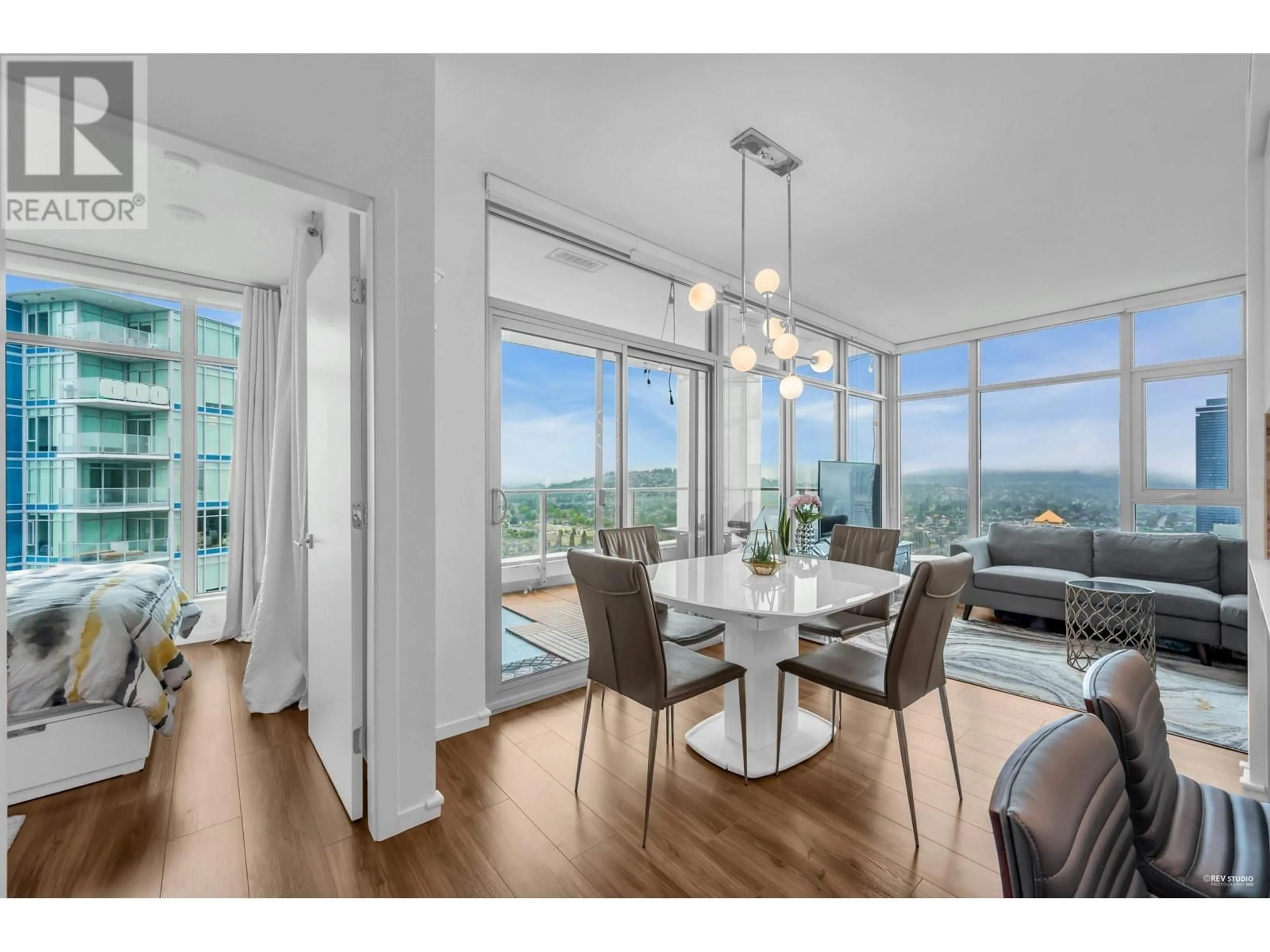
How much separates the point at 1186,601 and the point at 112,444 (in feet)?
23.3

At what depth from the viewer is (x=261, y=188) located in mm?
2723

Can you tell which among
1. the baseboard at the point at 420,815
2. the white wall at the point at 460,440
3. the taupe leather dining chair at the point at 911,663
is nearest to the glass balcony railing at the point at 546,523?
the white wall at the point at 460,440

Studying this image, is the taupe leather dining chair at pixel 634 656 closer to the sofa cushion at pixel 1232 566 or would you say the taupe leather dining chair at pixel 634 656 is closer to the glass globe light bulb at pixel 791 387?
the glass globe light bulb at pixel 791 387

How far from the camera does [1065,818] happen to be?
79cm

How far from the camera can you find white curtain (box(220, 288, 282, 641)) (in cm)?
393

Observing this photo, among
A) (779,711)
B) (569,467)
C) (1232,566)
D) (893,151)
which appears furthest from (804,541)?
(1232,566)

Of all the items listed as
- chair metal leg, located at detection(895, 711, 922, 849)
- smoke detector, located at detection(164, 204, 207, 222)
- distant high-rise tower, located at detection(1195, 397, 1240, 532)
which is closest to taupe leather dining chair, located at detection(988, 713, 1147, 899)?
chair metal leg, located at detection(895, 711, 922, 849)

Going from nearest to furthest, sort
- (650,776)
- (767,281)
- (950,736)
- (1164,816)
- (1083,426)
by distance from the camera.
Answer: (1164,816), (650,776), (950,736), (767,281), (1083,426)

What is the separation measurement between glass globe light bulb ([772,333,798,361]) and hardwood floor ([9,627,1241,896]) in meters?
1.74

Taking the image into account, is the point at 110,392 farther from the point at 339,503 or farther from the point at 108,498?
the point at 339,503

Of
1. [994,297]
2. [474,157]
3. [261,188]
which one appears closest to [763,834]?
[474,157]

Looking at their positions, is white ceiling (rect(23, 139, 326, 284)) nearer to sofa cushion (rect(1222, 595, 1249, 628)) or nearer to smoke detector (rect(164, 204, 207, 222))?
smoke detector (rect(164, 204, 207, 222))

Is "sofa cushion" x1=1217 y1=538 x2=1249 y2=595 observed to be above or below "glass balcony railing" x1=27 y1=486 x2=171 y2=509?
below
